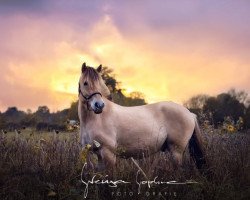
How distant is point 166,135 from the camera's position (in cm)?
794

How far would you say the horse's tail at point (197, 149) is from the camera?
778cm

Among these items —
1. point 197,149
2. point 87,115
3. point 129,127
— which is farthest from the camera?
point 197,149

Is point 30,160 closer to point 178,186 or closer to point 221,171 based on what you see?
point 178,186

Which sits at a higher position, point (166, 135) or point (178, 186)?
point (166, 135)

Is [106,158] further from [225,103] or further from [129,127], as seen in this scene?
[225,103]

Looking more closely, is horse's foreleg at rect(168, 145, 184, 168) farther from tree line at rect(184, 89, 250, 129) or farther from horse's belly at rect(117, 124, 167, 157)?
tree line at rect(184, 89, 250, 129)

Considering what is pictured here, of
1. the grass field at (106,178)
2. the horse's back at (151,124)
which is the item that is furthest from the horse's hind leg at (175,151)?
the grass field at (106,178)

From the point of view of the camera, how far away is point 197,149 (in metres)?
8.09

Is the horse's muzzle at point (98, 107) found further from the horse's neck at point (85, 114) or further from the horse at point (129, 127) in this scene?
the horse's neck at point (85, 114)

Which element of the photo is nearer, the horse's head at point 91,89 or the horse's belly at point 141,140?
the horse's head at point 91,89

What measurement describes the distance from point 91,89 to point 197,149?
2717mm

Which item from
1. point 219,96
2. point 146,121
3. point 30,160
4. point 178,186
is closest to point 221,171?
point 178,186

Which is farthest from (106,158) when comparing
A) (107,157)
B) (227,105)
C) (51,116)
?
(227,105)

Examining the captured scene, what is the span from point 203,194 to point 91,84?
100 inches
